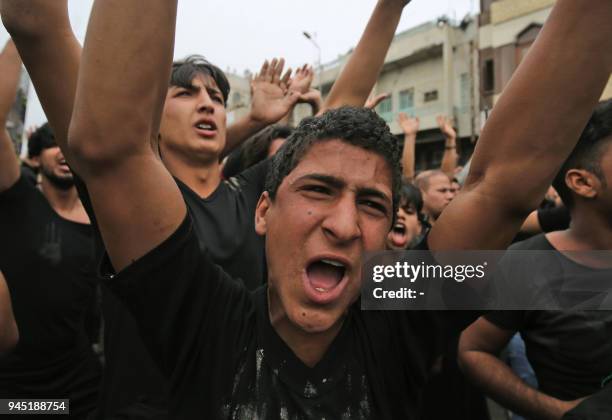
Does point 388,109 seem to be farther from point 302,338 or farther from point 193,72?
point 302,338

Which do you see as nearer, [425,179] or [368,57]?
Result: [368,57]

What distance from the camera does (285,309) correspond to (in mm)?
1202

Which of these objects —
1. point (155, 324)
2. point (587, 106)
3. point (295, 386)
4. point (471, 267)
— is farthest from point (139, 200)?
point (587, 106)

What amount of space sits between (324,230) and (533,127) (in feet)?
1.84

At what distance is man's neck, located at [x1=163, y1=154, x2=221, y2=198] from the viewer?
223 centimetres

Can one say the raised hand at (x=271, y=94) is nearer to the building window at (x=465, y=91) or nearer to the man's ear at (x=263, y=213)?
the man's ear at (x=263, y=213)

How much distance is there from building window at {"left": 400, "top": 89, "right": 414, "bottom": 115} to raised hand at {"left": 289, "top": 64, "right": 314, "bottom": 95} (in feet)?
68.4

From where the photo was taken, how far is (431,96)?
2267 cm

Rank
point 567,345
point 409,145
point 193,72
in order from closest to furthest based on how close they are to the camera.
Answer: point 567,345, point 193,72, point 409,145

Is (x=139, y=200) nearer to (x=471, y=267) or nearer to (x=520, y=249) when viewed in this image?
(x=471, y=267)

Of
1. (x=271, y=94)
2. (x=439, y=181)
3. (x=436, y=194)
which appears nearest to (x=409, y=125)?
(x=439, y=181)

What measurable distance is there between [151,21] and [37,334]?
2.01 metres

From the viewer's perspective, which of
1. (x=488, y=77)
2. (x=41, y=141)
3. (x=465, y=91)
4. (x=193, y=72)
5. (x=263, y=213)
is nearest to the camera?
(x=263, y=213)

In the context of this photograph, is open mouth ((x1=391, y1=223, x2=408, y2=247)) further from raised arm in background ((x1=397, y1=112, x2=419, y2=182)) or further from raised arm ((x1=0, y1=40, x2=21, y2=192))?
raised arm ((x1=0, y1=40, x2=21, y2=192))
